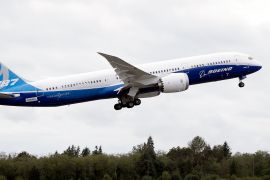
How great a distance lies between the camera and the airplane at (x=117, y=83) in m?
82.2

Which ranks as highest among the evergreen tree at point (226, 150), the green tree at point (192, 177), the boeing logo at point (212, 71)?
the boeing logo at point (212, 71)

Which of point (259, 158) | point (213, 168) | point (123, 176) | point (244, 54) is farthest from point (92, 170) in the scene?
point (244, 54)

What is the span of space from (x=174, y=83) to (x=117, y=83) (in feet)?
22.4

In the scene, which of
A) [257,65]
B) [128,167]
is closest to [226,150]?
[128,167]

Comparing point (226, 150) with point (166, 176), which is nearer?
point (166, 176)

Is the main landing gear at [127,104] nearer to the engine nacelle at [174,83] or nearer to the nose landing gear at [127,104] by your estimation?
the nose landing gear at [127,104]

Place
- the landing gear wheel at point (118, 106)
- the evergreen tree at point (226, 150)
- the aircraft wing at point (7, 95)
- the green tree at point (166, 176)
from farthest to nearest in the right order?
the evergreen tree at point (226, 150)
the green tree at point (166, 176)
the landing gear wheel at point (118, 106)
the aircraft wing at point (7, 95)

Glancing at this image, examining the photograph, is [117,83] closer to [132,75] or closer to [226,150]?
[132,75]

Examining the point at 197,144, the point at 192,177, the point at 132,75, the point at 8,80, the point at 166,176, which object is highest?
the point at 132,75

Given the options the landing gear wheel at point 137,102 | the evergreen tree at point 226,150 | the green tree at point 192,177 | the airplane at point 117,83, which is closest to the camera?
the airplane at point 117,83

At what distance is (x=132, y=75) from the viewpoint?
83.5 meters

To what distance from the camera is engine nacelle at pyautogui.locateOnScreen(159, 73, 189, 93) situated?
82938 millimetres

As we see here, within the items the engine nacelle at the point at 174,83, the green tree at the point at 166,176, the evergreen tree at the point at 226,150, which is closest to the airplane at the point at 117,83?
the engine nacelle at the point at 174,83

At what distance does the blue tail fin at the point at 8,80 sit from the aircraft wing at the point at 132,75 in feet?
35.4
